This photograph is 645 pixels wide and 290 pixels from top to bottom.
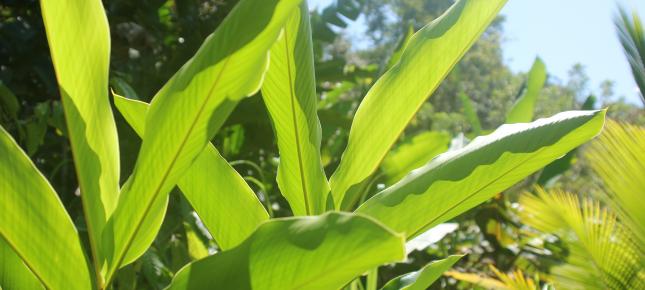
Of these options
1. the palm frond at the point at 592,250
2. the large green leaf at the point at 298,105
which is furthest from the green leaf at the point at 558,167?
the large green leaf at the point at 298,105

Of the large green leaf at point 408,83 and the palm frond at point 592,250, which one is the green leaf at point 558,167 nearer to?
the palm frond at point 592,250

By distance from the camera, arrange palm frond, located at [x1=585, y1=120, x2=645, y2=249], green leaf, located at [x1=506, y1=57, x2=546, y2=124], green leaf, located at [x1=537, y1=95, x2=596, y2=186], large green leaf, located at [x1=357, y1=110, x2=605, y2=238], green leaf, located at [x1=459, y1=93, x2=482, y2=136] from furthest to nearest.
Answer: green leaf, located at [x1=459, y1=93, x2=482, y2=136], green leaf, located at [x1=537, y1=95, x2=596, y2=186], green leaf, located at [x1=506, y1=57, x2=546, y2=124], palm frond, located at [x1=585, y1=120, x2=645, y2=249], large green leaf, located at [x1=357, y1=110, x2=605, y2=238]

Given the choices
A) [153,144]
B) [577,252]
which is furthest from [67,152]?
[153,144]

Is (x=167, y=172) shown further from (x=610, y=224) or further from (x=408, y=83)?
(x=610, y=224)

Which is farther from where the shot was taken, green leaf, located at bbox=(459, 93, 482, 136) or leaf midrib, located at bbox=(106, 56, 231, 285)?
green leaf, located at bbox=(459, 93, 482, 136)

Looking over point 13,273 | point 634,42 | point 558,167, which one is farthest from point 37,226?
point 558,167

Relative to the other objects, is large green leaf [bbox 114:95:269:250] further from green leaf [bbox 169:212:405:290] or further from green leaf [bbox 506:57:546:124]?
green leaf [bbox 506:57:546:124]

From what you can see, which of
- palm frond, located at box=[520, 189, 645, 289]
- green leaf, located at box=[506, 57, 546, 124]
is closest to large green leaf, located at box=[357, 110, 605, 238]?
palm frond, located at box=[520, 189, 645, 289]
